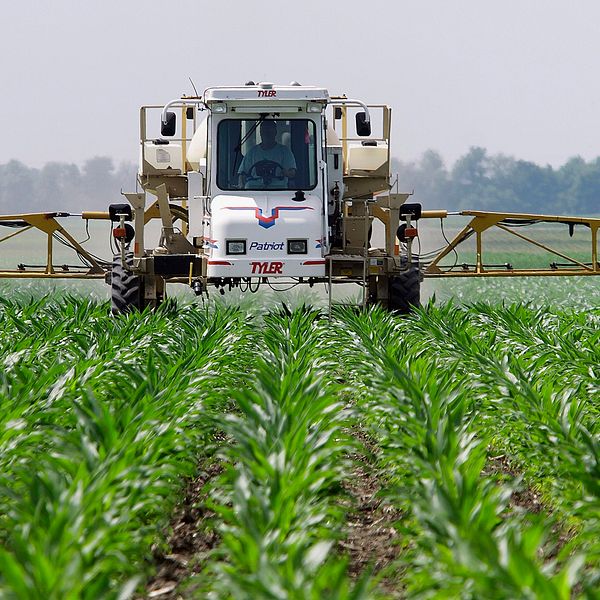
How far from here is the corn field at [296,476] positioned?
416 centimetres

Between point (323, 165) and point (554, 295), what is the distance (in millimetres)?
9504

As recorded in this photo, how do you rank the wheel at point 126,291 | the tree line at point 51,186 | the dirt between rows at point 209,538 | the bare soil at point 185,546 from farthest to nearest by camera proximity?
the tree line at point 51,186 → the wheel at point 126,291 → the dirt between rows at point 209,538 → the bare soil at point 185,546

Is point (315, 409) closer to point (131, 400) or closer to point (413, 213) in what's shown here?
point (131, 400)

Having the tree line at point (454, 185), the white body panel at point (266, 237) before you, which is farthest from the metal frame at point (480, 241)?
the tree line at point (454, 185)

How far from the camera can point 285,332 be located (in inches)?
441

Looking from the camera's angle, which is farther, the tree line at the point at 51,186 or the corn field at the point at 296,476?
the tree line at the point at 51,186

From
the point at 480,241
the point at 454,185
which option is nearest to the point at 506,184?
the point at 454,185

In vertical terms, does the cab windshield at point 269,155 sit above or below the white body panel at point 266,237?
above

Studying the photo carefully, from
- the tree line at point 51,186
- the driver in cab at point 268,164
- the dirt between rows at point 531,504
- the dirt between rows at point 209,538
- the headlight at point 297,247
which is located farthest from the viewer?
the tree line at point 51,186

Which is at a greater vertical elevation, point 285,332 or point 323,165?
point 323,165

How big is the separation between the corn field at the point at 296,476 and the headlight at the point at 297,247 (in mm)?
2808

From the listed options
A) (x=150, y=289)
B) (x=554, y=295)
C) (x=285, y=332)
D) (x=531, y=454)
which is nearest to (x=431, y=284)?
(x=554, y=295)

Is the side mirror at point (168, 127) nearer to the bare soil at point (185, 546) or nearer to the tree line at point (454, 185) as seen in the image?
the bare soil at point (185, 546)

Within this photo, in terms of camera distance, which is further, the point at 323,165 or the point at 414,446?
the point at 323,165
